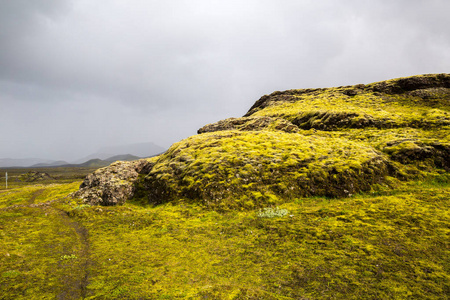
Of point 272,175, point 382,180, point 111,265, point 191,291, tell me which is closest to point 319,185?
point 272,175

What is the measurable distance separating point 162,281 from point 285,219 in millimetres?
11007

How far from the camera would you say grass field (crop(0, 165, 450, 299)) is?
9.91 metres

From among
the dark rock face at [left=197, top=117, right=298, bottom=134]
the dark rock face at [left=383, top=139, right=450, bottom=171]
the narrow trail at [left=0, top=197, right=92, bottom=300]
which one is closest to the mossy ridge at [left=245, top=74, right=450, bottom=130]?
the dark rock face at [left=197, top=117, right=298, bottom=134]

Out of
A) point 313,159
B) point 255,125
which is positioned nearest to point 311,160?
point 313,159

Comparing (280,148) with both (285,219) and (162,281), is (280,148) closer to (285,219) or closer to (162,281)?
(285,219)

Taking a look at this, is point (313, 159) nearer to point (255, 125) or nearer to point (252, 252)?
point (252, 252)

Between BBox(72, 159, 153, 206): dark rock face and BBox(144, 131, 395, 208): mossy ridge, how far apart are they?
3.49m

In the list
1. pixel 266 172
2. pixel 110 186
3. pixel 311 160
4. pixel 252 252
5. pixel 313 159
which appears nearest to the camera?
pixel 252 252

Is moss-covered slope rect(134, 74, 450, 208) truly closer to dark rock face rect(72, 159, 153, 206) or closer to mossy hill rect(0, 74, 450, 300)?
mossy hill rect(0, 74, 450, 300)

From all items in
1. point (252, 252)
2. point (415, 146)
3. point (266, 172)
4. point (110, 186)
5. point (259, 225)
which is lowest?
point (252, 252)

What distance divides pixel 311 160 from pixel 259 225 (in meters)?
13.3

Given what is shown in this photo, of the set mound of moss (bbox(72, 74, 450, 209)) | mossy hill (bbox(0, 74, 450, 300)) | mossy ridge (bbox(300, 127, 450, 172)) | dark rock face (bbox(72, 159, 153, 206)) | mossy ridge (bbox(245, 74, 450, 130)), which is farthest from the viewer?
mossy ridge (bbox(245, 74, 450, 130))

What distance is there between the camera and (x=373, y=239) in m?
12.9

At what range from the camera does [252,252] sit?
13.5m
